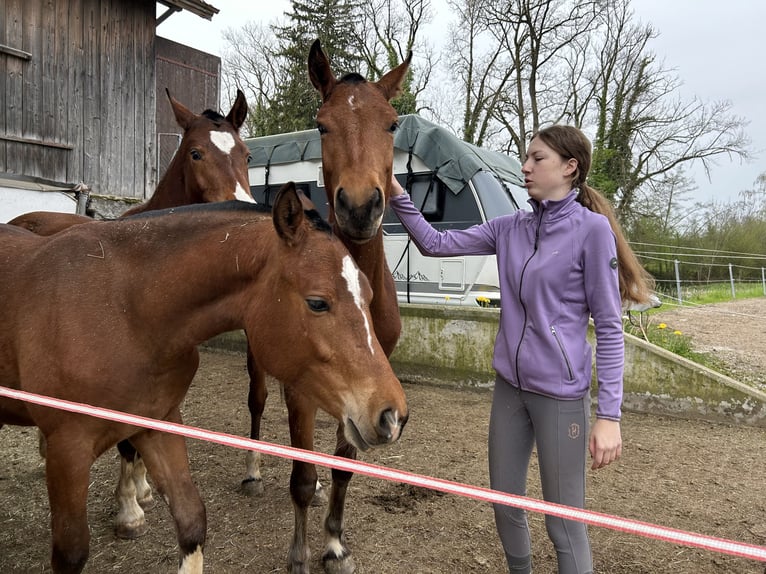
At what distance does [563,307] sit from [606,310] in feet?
0.52

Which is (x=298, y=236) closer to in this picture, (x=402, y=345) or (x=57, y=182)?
(x=402, y=345)

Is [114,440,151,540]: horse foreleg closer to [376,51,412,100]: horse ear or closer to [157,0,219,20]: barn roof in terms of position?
[376,51,412,100]: horse ear

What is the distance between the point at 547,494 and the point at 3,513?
338 centimetres

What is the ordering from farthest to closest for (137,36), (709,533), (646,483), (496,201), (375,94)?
(137,36) → (496,201) → (646,483) → (709,533) → (375,94)

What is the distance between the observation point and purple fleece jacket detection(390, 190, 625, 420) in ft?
6.30

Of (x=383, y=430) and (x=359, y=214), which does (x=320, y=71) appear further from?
(x=383, y=430)

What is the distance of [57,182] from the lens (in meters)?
8.02

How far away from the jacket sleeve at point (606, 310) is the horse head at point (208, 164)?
2604 millimetres

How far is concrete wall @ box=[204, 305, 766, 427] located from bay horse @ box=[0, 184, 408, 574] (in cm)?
445

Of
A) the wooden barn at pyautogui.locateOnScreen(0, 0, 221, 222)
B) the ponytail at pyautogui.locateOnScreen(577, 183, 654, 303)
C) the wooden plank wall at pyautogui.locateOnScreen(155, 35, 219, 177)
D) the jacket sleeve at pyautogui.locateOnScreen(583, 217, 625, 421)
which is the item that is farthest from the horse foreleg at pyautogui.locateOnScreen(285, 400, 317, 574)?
the wooden plank wall at pyautogui.locateOnScreen(155, 35, 219, 177)

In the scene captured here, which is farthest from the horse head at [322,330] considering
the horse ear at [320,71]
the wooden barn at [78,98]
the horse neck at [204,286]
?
the wooden barn at [78,98]

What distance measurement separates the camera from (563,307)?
2012 mm

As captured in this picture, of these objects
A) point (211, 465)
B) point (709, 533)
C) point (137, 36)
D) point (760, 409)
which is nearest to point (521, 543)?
point (709, 533)

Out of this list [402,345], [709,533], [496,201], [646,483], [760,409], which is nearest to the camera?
[709,533]
